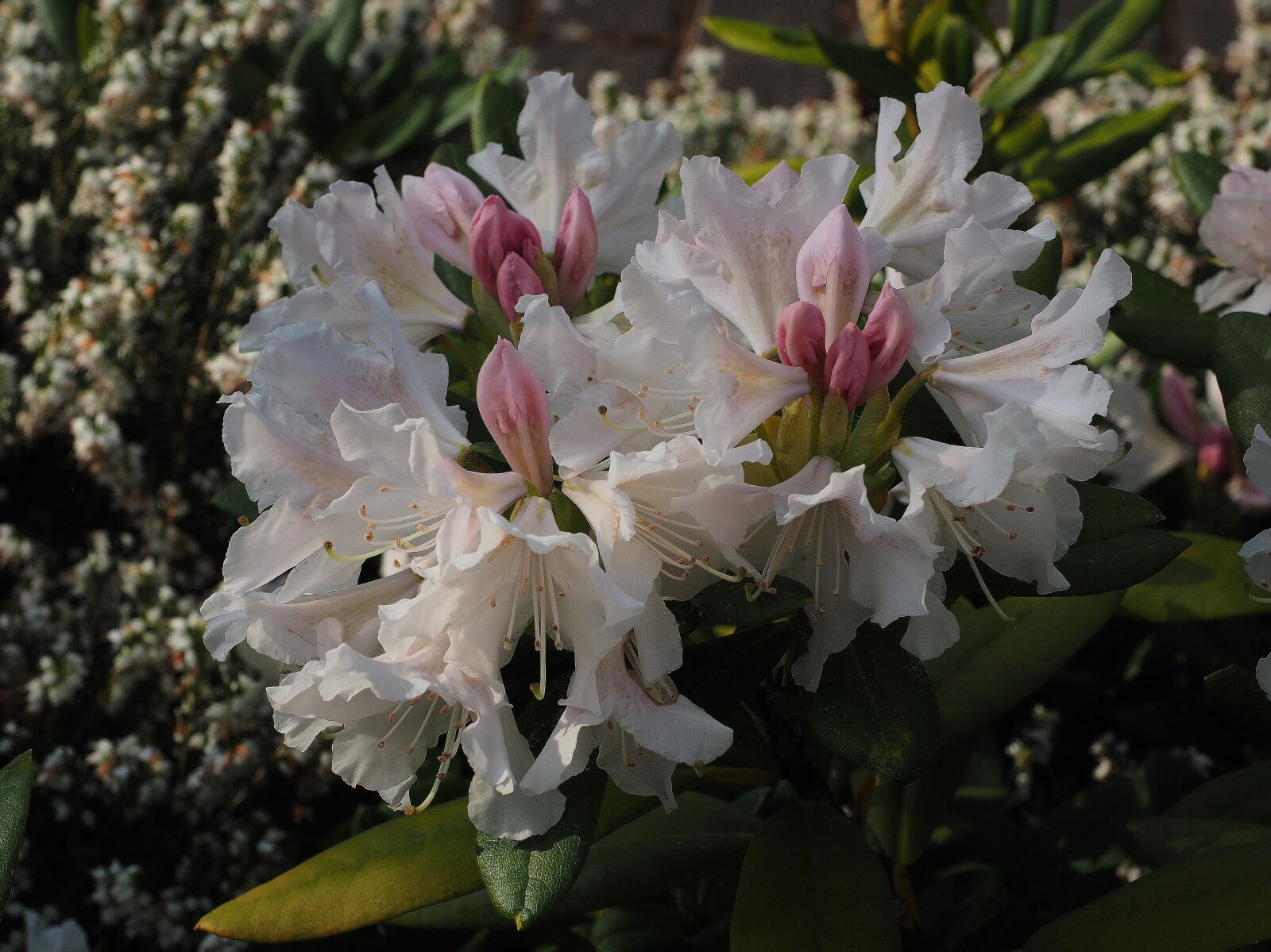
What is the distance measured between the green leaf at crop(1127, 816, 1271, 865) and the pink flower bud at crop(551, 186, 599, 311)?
760 mm

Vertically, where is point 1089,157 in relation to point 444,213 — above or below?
below

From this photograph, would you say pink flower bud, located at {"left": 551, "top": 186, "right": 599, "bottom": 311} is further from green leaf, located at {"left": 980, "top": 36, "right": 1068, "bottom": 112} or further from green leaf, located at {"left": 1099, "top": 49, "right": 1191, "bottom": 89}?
green leaf, located at {"left": 1099, "top": 49, "right": 1191, "bottom": 89}

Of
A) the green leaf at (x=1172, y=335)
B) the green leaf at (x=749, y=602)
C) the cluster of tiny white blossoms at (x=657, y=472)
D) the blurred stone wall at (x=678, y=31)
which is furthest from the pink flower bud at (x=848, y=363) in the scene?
the blurred stone wall at (x=678, y=31)

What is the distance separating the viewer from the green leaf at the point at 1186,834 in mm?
1219

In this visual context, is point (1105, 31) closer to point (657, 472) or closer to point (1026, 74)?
point (1026, 74)

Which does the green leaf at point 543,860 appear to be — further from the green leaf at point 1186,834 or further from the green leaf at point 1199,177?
the green leaf at point 1199,177

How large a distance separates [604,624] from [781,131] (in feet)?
9.23

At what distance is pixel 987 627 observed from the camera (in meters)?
1.37

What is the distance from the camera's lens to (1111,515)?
1014 mm

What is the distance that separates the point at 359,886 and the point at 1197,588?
3.02ft

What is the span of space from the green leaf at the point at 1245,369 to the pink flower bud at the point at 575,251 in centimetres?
59

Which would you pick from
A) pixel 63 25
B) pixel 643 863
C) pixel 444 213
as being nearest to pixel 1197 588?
pixel 643 863

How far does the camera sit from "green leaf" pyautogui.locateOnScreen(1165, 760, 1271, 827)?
1322 millimetres

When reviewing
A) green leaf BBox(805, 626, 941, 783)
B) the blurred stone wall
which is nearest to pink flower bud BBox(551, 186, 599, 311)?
green leaf BBox(805, 626, 941, 783)
